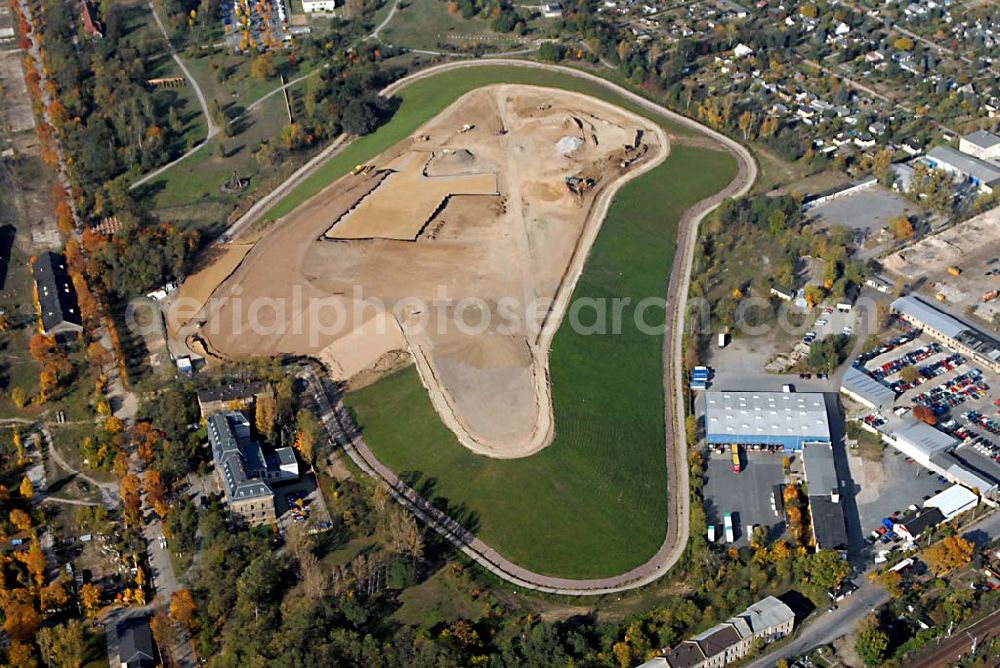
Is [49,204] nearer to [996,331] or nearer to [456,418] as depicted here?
[456,418]

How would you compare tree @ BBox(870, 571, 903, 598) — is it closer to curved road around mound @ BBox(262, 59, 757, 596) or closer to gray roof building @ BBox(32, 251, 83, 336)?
curved road around mound @ BBox(262, 59, 757, 596)

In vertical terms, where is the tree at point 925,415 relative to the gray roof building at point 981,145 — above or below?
below

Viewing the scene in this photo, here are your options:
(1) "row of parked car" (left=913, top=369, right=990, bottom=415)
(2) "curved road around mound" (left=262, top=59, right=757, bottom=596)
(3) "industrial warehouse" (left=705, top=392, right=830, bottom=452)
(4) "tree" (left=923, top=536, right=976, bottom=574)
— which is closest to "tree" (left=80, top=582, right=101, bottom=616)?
(2) "curved road around mound" (left=262, top=59, right=757, bottom=596)

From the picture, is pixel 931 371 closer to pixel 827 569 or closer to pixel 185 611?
pixel 827 569

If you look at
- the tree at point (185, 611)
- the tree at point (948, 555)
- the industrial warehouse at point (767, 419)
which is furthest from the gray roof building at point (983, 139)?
the tree at point (185, 611)

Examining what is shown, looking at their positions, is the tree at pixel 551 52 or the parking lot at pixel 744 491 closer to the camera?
the parking lot at pixel 744 491

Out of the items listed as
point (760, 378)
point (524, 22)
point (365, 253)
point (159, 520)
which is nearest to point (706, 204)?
point (760, 378)

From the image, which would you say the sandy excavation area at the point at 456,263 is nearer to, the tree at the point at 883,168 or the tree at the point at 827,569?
the tree at the point at 827,569
